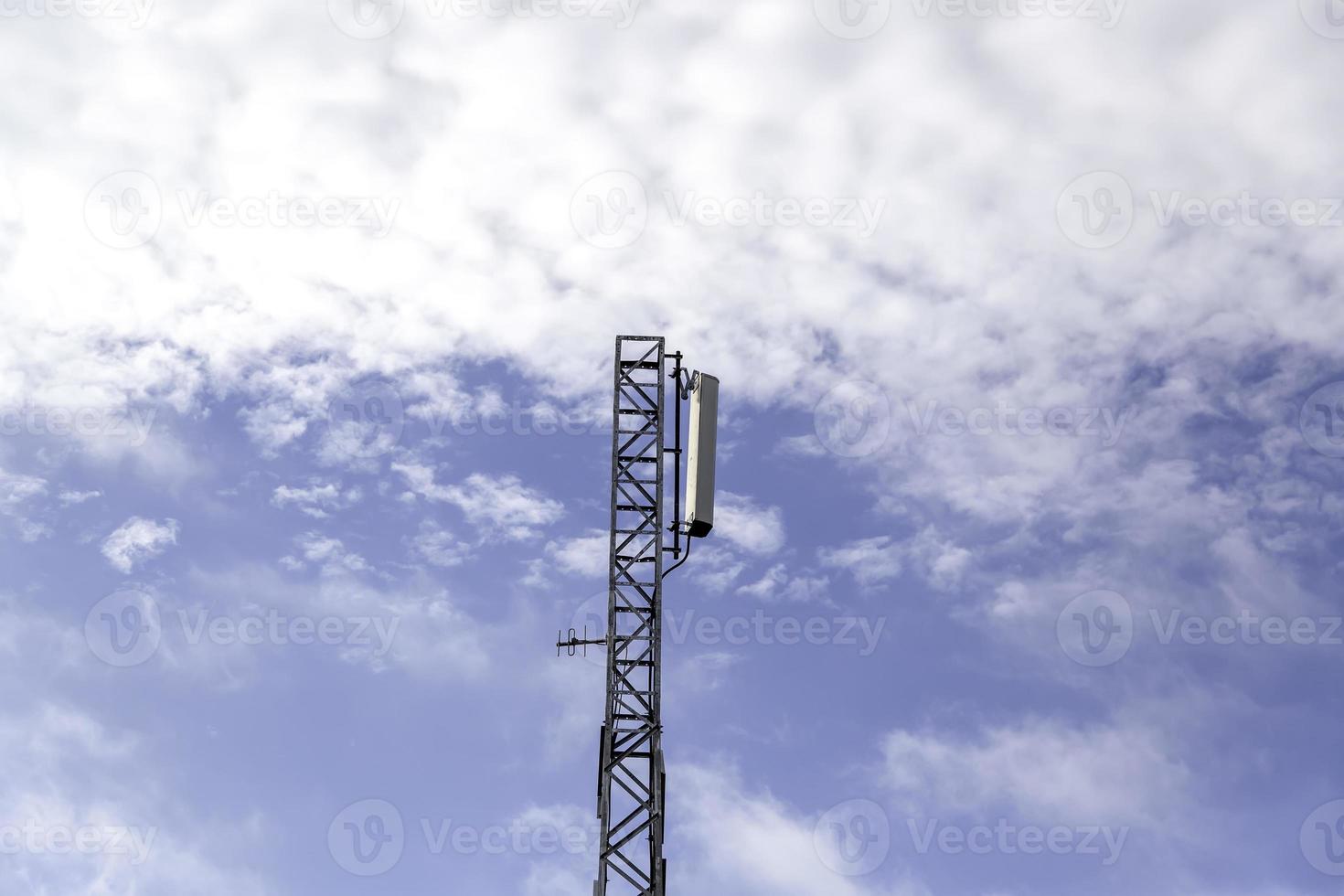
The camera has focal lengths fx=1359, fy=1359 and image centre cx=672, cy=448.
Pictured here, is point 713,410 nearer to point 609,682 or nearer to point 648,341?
point 648,341

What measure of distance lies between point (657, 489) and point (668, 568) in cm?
195

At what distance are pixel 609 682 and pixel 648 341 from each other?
27.7 ft

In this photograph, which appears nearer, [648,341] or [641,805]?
[641,805]

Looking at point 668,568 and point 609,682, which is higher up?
point 668,568

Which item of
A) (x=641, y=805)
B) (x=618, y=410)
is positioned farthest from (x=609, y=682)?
(x=618, y=410)

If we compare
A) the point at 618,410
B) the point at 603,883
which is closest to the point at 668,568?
the point at 618,410

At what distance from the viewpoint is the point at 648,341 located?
3378 cm

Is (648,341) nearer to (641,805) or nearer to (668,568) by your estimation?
(668,568)

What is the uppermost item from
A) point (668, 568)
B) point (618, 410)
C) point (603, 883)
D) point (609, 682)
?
point (618, 410)

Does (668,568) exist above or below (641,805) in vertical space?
above

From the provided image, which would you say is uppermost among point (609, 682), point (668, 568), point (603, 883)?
point (668, 568)

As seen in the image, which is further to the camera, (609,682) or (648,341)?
(648,341)

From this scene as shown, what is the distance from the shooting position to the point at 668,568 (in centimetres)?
3266

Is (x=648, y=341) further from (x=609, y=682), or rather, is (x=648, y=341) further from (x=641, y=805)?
(x=641, y=805)
